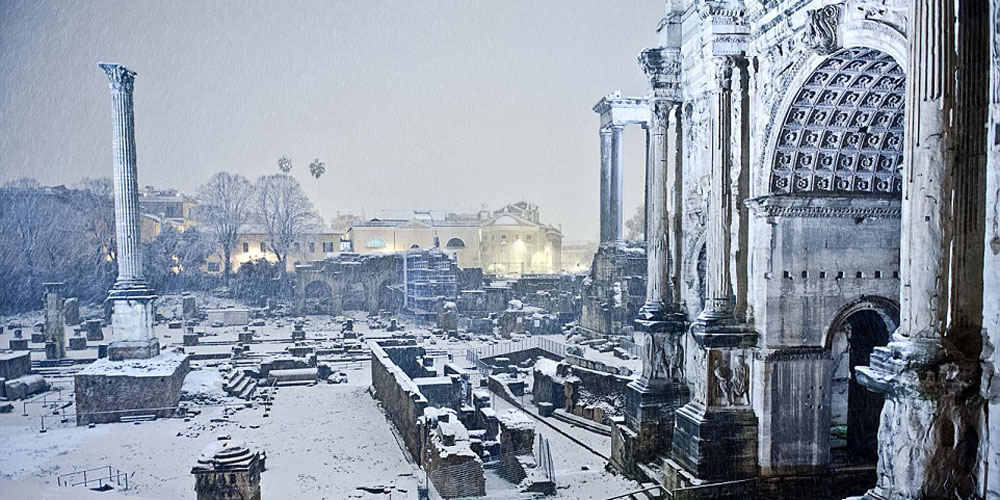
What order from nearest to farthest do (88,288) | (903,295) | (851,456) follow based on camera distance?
(903,295) → (851,456) → (88,288)

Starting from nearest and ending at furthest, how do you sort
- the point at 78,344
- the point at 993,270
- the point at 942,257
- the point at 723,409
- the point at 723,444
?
the point at 993,270 < the point at 942,257 < the point at 723,444 < the point at 723,409 < the point at 78,344

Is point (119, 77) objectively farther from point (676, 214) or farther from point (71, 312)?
point (71, 312)

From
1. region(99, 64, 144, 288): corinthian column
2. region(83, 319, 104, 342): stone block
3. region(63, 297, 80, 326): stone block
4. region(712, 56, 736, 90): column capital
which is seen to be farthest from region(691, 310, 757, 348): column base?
region(63, 297, 80, 326): stone block

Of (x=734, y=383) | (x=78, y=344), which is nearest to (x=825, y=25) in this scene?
(x=734, y=383)

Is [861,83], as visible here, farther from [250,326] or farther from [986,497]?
[250,326]

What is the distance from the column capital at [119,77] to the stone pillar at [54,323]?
8.23 metres

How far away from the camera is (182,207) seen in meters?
46.4

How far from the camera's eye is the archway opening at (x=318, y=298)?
1494 inches

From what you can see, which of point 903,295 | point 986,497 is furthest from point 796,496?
point 903,295

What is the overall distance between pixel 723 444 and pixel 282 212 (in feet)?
139

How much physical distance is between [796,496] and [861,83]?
5.82 meters

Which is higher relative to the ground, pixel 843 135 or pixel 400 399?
pixel 843 135

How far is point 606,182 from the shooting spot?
32594 mm

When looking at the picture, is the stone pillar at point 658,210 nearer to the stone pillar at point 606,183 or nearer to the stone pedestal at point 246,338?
the stone pillar at point 606,183
